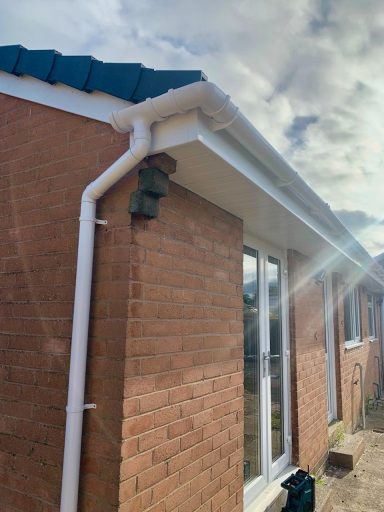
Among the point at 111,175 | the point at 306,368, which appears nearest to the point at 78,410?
the point at 111,175

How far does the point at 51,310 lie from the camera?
7.36 feet

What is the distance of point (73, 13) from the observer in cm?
271

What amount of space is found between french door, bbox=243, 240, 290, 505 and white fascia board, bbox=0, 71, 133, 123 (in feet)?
6.91

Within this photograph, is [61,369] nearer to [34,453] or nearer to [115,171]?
[34,453]

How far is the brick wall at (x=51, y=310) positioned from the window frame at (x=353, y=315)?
686 cm

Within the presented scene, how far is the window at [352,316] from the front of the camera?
8.03 metres

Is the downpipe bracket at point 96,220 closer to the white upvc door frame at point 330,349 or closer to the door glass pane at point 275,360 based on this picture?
the door glass pane at point 275,360

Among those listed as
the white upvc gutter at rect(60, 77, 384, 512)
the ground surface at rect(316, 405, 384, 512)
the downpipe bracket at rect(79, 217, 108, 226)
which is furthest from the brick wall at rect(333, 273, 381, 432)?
the downpipe bracket at rect(79, 217, 108, 226)

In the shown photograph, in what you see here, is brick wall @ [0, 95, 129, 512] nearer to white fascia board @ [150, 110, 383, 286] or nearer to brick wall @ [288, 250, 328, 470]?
white fascia board @ [150, 110, 383, 286]

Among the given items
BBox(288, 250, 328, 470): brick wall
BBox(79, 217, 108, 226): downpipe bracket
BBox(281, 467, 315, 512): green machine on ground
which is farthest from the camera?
BBox(288, 250, 328, 470): brick wall

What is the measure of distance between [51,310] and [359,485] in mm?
4734

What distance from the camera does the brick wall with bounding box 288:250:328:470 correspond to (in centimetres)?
450

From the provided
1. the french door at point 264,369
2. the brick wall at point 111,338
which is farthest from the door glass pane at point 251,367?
the brick wall at point 111,338

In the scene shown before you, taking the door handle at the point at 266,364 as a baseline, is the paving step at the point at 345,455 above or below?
below
